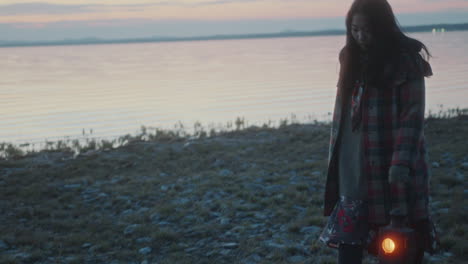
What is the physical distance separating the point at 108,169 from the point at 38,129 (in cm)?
905

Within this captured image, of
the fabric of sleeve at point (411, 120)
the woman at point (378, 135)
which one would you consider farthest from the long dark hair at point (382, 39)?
the fabric of sleeve at point (411, 120)

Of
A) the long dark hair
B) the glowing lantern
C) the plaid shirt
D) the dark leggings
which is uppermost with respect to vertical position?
the long dark hair

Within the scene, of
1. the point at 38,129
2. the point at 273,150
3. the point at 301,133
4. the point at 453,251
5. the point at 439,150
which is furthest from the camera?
the point at 38,129

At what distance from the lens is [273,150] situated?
1088 cm

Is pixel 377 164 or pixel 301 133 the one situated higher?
pixel 377 164

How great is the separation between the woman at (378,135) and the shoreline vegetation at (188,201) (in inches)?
79.7

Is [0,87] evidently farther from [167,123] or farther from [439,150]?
[439,150]

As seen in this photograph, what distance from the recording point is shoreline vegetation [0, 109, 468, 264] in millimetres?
5828

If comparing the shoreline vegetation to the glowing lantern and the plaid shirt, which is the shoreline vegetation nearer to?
the plaid shirt

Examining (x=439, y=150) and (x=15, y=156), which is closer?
(x=439, y=150)

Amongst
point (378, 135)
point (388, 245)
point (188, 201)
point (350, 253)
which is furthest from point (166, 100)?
point (388, 245)

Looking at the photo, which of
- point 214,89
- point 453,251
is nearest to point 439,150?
point 453,251

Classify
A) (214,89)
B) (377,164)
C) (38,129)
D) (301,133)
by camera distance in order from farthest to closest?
(214,89)
(38,129)
(301,133)
(377,164)

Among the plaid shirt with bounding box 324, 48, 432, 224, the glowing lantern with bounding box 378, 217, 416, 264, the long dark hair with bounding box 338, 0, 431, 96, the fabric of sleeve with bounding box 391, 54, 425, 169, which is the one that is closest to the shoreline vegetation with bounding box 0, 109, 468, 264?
the plaid shirt with bounding box 324, 48, 432, 224
